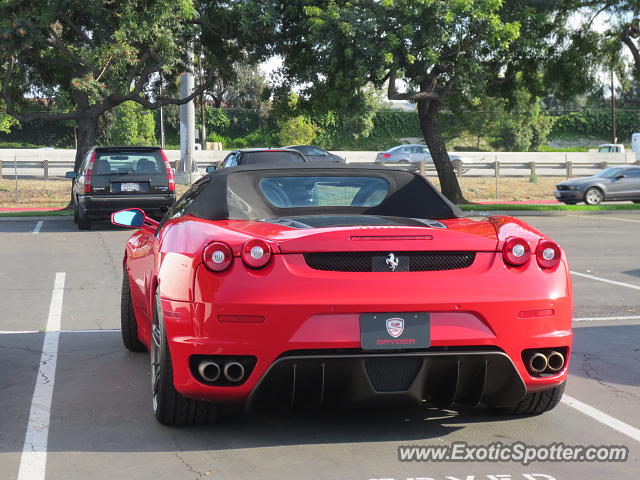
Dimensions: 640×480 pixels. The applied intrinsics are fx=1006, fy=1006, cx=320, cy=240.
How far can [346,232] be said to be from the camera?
15.7ft

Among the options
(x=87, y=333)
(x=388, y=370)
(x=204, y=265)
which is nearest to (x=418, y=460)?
(x=388, y=370)

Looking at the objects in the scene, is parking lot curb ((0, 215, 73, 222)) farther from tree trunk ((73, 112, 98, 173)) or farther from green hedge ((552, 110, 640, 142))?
green hedge ((552, 110, 640, 142))

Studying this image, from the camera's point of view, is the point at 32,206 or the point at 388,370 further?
the point at 32,206

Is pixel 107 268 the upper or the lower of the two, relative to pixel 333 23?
lower

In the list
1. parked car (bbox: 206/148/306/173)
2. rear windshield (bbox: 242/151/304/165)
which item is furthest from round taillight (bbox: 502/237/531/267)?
rear windshield (bbox: 242/151/304/165)

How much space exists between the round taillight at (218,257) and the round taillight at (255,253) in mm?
73

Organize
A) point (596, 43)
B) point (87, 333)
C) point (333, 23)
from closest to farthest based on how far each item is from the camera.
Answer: point (87, 333) < point (333, 23) < point (596, 43)

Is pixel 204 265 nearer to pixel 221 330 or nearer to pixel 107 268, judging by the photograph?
pixel 221 330

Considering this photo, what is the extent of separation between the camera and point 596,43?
29.8m

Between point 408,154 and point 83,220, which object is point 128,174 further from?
point 408,154

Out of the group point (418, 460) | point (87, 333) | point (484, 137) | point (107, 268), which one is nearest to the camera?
point (418, 460)

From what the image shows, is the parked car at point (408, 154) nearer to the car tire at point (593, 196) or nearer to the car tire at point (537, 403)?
the car tire at point (593, 196)

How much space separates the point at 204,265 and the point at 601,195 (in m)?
28.3

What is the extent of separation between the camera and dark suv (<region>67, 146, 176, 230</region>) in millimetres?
20312
